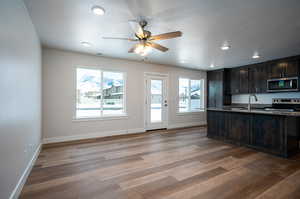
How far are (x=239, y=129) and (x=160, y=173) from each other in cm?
263

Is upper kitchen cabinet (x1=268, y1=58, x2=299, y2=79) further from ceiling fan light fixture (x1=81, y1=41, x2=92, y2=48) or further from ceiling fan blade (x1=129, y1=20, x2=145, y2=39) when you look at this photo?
ceiling fan light fixture (x1=81, y1=41, x2=92, y2=48)

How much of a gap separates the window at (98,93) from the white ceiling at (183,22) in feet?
3.21

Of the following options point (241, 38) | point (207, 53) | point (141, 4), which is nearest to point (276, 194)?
point (241, 38)

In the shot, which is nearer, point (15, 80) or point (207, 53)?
point (15, 80)

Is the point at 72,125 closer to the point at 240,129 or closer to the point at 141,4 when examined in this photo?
the point at 141,4

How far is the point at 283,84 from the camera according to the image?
4723mm

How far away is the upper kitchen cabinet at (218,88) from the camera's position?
636cm

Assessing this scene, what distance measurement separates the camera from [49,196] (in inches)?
73.1

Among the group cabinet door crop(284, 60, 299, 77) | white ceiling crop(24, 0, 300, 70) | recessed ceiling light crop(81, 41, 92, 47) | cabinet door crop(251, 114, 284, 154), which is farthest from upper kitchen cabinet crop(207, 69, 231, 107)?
recessed ceiling light crop(81, 41, 92, 47)

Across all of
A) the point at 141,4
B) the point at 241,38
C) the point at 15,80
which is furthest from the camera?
the point at 241,38

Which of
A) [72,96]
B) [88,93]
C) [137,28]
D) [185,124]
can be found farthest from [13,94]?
[185,124]

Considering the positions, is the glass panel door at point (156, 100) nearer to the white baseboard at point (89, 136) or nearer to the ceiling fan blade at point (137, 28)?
the white baseboard at point (89, 136)

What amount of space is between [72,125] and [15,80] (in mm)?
2719

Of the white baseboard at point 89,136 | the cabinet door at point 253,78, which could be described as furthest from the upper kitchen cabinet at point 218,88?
the white baseboard at point 89,136
